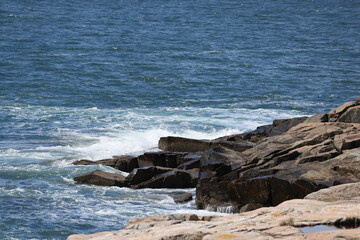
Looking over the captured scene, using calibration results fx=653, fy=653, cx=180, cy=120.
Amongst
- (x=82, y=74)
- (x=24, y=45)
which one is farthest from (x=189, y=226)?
(x=24, y=45)

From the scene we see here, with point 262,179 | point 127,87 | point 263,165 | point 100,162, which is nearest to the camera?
point 262,179

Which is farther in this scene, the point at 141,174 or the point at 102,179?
the point at 102,179

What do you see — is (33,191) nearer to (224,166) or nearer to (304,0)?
(224,166)

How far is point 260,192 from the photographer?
2114 cm

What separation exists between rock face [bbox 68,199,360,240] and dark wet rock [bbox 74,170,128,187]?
1213 cm

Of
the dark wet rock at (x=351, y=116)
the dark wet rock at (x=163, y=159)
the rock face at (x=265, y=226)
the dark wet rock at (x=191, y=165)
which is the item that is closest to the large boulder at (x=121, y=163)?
the dark wet rock at (x=163, y=159)

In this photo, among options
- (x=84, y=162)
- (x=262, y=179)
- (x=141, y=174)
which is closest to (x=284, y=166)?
(x=262, y=179)

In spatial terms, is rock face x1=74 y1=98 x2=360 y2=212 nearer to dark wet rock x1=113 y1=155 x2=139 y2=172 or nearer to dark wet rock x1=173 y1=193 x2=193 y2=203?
dark wet rock x1=113 y1=155 x2=139 y2=172

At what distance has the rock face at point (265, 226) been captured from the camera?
435 inches

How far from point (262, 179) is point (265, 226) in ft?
31.2

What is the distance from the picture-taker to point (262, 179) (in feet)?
69.3

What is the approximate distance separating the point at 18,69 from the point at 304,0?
86576 millimetres

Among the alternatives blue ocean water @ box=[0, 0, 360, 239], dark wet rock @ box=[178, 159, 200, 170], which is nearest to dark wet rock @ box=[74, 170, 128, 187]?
blue ocean water @ box=[0, 0, 360, 239]

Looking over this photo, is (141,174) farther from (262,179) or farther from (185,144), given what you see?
(262,179)
